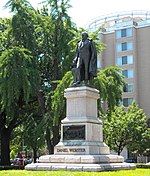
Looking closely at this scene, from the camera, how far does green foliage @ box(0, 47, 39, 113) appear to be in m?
23.7

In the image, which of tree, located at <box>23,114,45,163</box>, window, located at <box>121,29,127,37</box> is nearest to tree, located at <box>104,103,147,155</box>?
tree, located at <box>23,114,45,163</box>

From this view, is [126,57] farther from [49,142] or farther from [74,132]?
[74,132]

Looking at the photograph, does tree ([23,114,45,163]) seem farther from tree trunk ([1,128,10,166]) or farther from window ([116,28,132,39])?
window ([116,28,132,39])

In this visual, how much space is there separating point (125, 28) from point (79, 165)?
5079cm

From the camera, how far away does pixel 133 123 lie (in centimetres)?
3728

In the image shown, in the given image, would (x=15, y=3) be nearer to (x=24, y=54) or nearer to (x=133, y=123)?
(x=24, y=54)

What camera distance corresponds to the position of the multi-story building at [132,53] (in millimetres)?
59841

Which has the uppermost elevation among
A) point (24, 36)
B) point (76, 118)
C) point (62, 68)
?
point (24, 36)

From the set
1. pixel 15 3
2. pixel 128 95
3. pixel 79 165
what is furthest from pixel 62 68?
pixel 128 95

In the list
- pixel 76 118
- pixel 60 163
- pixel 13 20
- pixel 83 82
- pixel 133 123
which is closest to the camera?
pixel 60 163

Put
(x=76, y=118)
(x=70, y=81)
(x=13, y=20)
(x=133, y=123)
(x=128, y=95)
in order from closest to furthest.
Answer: (x=76, y=118), (x=70, y=81), (x=13, y=20), (x=133, y=123), (x=128, y=95)

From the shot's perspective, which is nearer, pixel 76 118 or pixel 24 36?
pixel 76 118

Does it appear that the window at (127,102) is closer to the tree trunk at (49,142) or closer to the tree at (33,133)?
the tree at (33,133)

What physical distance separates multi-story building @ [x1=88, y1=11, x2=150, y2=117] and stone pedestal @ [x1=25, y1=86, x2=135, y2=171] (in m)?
43.3
